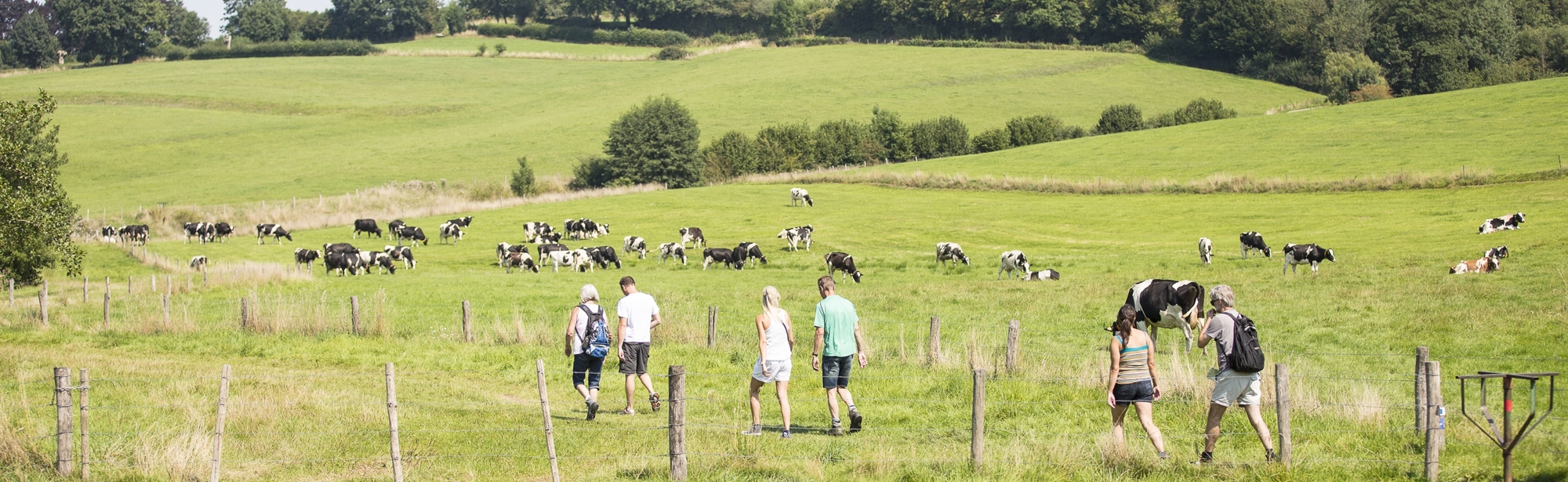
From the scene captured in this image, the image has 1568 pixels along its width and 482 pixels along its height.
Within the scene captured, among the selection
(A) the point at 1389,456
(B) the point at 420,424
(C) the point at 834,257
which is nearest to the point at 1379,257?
(C) the point at 834,257

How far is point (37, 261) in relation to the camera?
2988cm

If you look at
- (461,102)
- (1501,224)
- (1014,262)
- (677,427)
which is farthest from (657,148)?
(677,427)

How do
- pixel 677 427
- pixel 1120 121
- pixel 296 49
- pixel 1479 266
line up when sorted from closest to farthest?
pixel 677 427, pixel 1479 266, pixel 1120 121, pixel 296 49

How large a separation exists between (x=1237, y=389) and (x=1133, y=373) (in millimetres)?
998

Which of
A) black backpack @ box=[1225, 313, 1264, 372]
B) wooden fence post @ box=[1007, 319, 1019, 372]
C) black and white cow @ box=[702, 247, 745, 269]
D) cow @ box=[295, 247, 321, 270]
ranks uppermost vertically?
black backpack @ box=[1225, 313, 1264, 372]

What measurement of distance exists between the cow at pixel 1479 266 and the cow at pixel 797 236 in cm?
2079

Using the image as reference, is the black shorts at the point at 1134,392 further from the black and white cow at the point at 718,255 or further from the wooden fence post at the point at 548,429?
the black and white cow at the point at 718,255

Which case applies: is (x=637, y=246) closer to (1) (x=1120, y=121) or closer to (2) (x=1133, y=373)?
(2) (x=1133, y=373)

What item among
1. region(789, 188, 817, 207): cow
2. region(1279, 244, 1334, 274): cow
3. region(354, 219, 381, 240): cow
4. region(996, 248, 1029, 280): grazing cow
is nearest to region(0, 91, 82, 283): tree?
region(996, 248, 1029, 280): grazing cow

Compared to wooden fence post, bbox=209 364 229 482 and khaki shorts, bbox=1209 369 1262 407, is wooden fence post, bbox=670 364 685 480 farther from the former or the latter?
khaki shorts, bbox=1209 369 1262 407

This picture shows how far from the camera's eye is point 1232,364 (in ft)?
36.4

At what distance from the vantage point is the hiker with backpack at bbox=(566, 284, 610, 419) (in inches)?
564

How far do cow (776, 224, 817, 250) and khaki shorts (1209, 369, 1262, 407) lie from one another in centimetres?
3064

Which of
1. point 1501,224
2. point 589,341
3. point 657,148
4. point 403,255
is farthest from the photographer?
point 657,148
